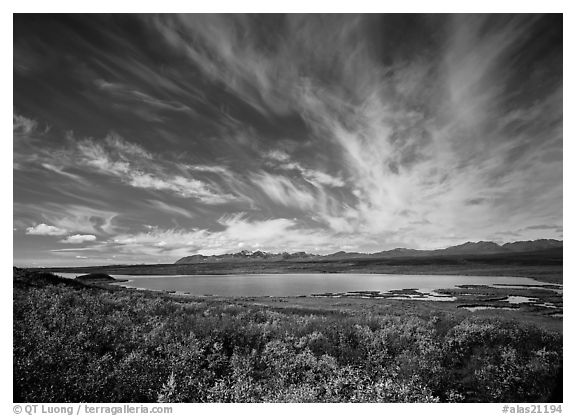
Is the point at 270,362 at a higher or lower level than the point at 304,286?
higher

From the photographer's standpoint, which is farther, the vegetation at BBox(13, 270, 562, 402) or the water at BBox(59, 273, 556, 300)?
the water at BBox(59, 273, 556, 300)

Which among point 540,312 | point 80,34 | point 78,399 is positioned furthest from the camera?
point 540,312

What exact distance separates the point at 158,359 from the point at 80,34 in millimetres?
7997

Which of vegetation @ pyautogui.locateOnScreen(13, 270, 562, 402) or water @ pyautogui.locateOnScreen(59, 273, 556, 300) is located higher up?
vegetation @ pyautogui.locateOnScreen(13, 270, 562, 402)

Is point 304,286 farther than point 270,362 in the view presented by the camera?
Yes

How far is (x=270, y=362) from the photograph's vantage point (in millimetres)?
6172

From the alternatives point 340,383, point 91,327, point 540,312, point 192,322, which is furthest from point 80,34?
point 540,312

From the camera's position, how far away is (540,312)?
76.7 feet

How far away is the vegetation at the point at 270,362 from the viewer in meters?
5.38

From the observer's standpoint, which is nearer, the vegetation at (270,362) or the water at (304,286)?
the vegetation at (270,362)

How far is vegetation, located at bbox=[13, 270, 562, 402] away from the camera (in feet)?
17.6

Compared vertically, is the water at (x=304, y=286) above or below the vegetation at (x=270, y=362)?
below
